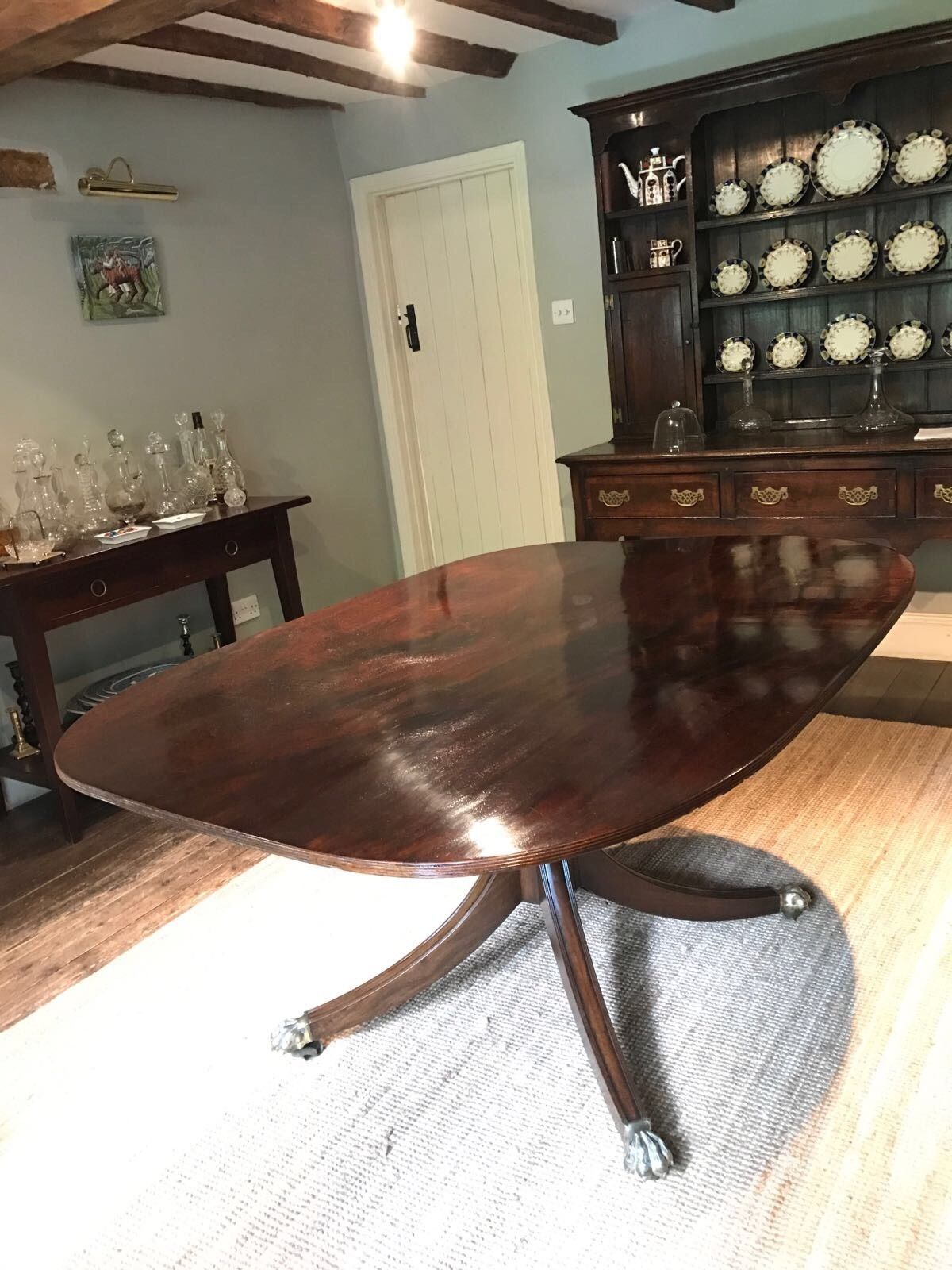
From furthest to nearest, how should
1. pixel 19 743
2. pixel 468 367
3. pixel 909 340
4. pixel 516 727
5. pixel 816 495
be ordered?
pixel 468 367, pixel 909 340, pixel 816 495, pixel 19 743, pixel 516 727

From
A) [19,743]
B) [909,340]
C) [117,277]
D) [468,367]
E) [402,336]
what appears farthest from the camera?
[402,336]

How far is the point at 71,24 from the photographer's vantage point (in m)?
2.25

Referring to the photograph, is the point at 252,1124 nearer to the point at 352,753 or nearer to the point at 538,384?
the point at 352,753

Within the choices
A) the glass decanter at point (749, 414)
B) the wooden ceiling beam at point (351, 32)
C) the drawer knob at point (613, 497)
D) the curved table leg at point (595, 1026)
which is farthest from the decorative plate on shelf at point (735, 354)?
the curved table leg at point (595, 1026)

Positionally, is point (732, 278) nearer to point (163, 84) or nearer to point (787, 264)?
point (787, 264)

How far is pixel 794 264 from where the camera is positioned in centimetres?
336

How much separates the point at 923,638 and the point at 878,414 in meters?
0.83

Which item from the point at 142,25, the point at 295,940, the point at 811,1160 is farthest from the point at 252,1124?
the point at 142,25

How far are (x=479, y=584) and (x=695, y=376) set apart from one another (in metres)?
1.73

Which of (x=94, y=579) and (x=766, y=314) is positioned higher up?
(x=766, y=314)

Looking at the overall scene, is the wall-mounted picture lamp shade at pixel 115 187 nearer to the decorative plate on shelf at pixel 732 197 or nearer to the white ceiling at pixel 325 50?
the white ceiling at pixel 325 50

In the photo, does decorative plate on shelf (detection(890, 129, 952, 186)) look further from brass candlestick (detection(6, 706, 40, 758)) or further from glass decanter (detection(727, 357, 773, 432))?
brass candlestick (detection(6, 706, 40, 758))

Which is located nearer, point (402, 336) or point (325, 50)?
point (325, 50)

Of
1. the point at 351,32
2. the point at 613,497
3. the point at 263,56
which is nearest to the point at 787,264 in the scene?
the point at 613,497
